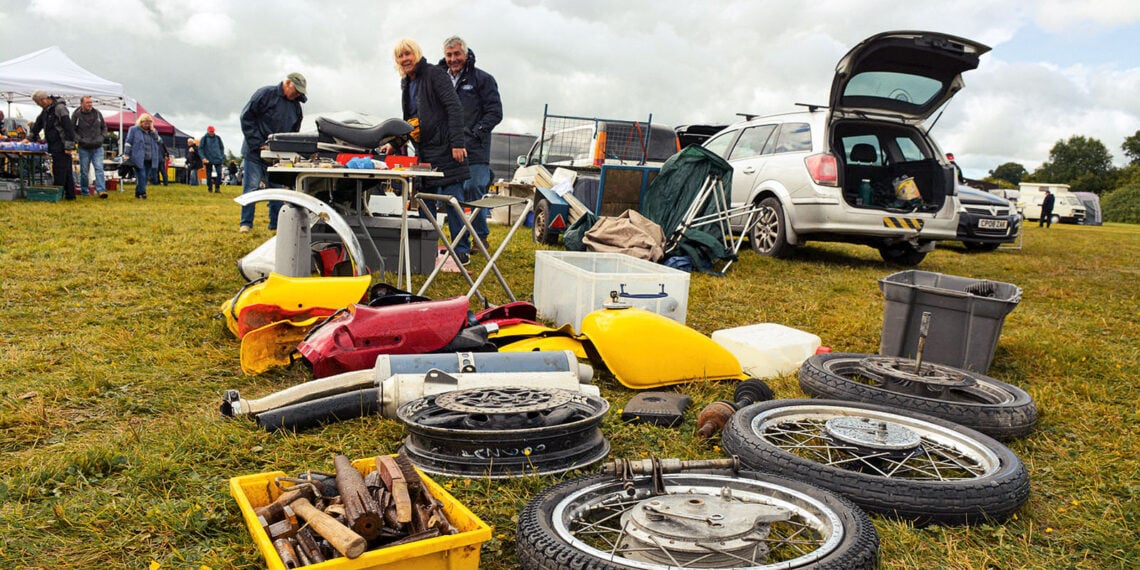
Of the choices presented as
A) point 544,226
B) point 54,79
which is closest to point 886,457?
point 544,226

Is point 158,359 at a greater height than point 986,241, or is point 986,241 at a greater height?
point 986,241

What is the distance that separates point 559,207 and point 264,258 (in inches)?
183

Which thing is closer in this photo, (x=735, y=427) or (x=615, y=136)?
(x=735, y=427)

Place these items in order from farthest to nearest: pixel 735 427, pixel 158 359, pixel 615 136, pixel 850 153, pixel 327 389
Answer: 1. pixel 615 136
2. pixel 850 153
3. pixel 158 359
4. pixel 327 389
5. pixel 735 427

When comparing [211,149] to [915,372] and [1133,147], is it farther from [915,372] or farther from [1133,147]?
[1133,147]

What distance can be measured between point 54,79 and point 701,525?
1940 cm

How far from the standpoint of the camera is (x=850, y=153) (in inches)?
316

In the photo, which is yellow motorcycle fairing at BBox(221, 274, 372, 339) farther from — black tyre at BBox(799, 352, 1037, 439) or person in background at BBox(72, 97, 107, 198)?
person in background at BBox(72, 97, 107, 198)

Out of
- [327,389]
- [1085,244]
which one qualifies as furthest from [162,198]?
[1085,244]

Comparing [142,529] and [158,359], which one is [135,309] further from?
[142,529]

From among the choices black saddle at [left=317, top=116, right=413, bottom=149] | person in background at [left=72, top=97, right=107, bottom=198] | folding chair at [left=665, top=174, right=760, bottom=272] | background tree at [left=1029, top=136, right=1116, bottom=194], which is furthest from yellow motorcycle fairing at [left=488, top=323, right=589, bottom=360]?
background tree at [left=1029, top=136, right=1116, bottom=194]

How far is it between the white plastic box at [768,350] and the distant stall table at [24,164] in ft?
41.9

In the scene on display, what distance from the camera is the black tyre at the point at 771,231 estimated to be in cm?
771

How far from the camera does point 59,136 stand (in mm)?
12016
